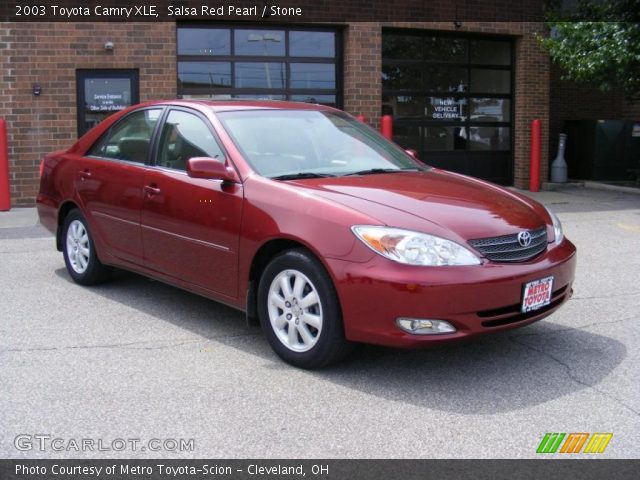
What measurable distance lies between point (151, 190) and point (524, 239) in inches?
103

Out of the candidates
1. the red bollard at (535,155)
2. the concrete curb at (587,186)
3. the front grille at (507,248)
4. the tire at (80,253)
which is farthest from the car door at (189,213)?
the concrete curb at (587,186)

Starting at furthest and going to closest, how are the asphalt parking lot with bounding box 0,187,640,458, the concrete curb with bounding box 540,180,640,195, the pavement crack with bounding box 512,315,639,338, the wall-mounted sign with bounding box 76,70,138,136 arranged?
the concrete curb with bounding box 540,180,640,195, the wall-mounted sign with bounding box 76,70,138,136, the pavement crack with bounding box 512,315,639,338, the asphalt parking lot with bounding box 0,187,640,458

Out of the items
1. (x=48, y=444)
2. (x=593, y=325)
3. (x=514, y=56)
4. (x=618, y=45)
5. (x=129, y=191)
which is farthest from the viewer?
(x=514, y=56)

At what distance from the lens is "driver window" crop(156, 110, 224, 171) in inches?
202

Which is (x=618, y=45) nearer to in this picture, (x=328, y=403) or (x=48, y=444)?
(x=328, y=403)

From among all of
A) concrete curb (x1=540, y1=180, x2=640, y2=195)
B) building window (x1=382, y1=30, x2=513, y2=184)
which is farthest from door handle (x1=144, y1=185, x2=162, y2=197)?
concrete curb (x1=540, y1=180, x2=640, y2=195)

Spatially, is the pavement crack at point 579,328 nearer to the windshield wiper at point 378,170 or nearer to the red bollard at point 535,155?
the windshield wiper at point 378,170

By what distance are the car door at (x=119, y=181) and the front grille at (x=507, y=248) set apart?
262 cm

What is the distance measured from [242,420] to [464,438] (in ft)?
3.45

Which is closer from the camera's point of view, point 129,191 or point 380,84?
point 129,191

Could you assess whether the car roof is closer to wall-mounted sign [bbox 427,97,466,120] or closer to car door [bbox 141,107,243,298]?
car door [bbox 141,107,243,298]

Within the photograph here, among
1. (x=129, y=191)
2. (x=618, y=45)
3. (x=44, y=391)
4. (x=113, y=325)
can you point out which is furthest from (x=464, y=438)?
(x=618, y=45)

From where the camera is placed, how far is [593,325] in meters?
5.28

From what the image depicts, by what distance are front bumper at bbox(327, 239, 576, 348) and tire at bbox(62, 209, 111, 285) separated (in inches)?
116
